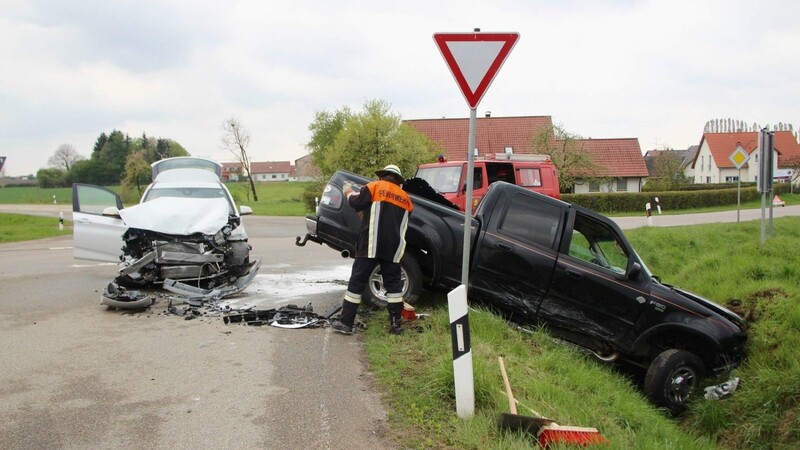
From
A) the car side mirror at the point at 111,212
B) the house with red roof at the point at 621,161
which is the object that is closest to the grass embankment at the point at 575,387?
the car side mirror at the point at 111,212

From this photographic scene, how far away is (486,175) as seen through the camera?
15.1 meters

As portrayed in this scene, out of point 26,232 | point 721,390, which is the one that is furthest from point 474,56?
point 26,232

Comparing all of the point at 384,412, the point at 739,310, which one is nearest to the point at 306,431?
the point at 384,412

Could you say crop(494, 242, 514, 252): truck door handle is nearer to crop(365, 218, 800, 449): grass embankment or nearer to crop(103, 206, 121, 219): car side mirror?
crop(365, 218, 800, 449): grass embankment

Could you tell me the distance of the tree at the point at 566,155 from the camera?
129ft

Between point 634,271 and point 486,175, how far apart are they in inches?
342

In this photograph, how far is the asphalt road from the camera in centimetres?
410

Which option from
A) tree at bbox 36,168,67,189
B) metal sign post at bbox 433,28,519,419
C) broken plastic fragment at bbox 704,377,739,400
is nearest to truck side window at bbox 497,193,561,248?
metal sign post at bbox 433,28,519,419

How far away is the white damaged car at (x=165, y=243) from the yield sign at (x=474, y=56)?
508 cm

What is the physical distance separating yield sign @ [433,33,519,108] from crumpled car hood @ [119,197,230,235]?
511cm

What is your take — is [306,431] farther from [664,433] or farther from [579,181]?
[579,181]

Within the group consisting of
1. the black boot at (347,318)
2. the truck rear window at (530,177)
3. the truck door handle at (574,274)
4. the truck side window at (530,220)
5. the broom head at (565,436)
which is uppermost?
the truck rear window at (530,177)

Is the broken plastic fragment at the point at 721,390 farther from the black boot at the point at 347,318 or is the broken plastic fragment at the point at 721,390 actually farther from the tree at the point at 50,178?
the tree at the point at 50,178

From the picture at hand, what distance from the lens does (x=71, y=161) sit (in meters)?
85.4
